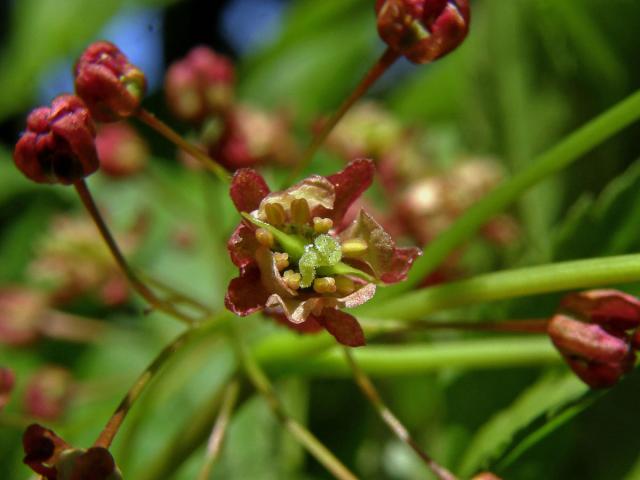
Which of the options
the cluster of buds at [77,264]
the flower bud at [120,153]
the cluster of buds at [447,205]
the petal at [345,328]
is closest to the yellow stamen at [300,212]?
the petal at [345,328]

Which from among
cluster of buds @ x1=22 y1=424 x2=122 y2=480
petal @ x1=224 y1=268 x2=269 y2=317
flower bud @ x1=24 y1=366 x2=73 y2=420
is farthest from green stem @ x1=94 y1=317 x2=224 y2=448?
flower bud @ x1=24 y1=366 x2=73 y2=420

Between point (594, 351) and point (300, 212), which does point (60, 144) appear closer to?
point (300, 212)

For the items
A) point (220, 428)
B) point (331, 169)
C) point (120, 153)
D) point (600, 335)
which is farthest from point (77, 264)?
point (600, 335)

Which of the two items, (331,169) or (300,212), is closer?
(300,212)

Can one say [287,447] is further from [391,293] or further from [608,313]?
[608,313]

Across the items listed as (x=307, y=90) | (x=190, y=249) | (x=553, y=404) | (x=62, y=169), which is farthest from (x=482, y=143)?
(x=62, y=169)

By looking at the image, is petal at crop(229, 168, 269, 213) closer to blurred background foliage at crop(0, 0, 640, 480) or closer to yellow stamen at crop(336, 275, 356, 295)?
yellow stamen at crop(336, 275, 356, 295)
